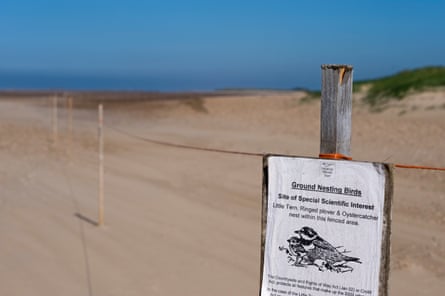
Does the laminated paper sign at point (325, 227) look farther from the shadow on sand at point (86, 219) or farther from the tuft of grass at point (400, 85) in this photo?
the tuft of grass at point (400, 85)

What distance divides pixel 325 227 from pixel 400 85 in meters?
20.0

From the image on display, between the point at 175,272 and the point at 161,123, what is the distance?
52.2ft

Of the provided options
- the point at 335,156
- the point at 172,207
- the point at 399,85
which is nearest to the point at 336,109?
the point at 335,156

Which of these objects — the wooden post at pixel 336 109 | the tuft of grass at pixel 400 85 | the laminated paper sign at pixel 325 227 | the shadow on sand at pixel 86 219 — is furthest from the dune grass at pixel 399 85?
the laminated paper sign at pixel 325 227

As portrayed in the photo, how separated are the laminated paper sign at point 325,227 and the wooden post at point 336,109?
0.14 metres

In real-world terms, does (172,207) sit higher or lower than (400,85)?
lower

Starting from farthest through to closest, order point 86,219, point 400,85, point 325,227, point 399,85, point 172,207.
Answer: point 399,85
point 400,85
point 172,207
point 86,219
point 325,227

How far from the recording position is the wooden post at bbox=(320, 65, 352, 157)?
2.93m

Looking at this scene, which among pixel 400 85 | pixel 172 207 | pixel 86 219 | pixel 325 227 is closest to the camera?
A: pixel 325 227

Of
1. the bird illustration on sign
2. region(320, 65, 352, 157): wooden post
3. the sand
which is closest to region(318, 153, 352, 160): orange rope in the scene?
region(320, 65, 352, 157): wooden post

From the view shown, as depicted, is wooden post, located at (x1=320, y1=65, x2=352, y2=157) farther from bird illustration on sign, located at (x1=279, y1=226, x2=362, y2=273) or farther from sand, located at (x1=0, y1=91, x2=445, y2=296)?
sand, located at (x1=0, y1=91, x2=445, y2=296)

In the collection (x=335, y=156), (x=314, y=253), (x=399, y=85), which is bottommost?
(x=314, y=253)

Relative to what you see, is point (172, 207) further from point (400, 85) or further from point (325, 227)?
point (400, 85)

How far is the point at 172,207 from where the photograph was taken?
30.6ft
